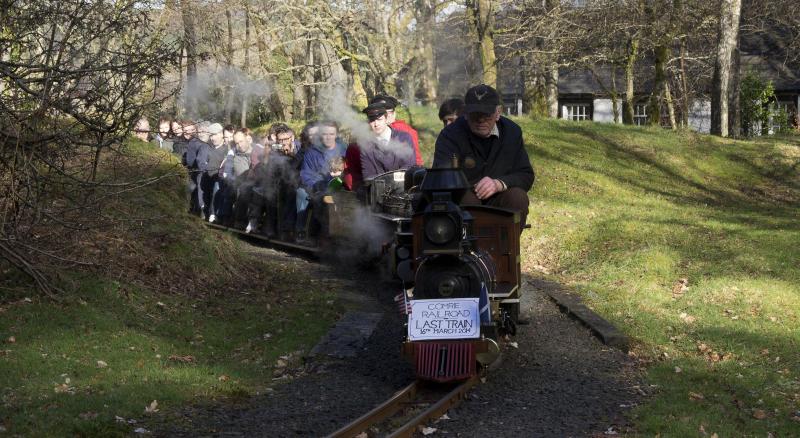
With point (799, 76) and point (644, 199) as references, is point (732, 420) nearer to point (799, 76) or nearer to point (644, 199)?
point (644, 199)

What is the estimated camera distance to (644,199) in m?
21.3

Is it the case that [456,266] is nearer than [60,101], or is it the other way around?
[456,266]

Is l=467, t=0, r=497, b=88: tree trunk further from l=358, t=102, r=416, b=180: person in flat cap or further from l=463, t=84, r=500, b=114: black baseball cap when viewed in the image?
l=463, t=84, r=500, b=114: black baseball cap

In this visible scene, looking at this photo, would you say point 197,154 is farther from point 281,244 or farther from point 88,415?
point 88,415

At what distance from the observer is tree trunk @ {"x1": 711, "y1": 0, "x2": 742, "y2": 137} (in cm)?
2977

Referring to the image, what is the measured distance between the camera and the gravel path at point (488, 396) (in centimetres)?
739

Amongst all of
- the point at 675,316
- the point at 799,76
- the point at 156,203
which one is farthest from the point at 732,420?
the point at 799,76

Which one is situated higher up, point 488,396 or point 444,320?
point 444,320

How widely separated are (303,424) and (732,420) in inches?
129

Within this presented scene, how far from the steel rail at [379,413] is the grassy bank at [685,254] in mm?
1821

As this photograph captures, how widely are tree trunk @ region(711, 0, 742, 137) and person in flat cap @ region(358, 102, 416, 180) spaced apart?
18479mm

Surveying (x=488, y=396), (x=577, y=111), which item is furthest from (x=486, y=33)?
(x=577, y=111)

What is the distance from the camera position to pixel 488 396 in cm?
827

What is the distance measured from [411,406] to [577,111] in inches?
2048
